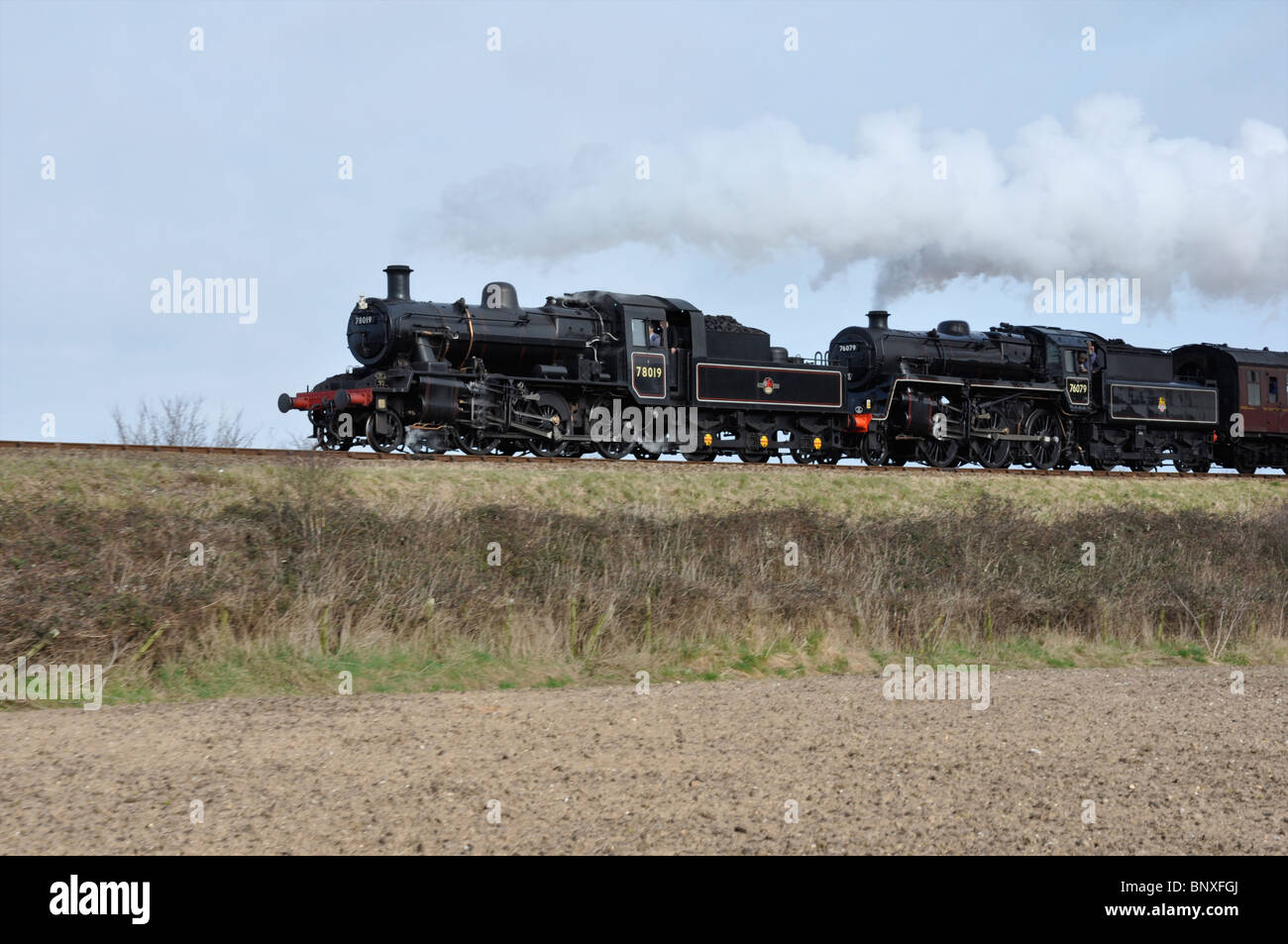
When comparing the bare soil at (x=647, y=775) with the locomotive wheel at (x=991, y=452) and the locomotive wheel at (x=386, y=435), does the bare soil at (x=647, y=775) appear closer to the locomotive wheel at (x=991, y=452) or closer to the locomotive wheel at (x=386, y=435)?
the locomotive wheel at (x=386, y=435)

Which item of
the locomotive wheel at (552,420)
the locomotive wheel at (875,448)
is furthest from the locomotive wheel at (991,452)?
the locomotive wheel at (552,420)

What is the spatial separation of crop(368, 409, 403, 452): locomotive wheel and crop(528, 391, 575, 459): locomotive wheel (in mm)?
2867

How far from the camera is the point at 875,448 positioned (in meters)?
29.0

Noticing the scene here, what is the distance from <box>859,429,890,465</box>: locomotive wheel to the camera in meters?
28.8

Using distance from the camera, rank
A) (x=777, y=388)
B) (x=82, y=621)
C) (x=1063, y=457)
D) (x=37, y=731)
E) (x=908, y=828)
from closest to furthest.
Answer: (x=908, y=828) < (x=37, y=731) < (x=82, y=621) < (x=777, y=388) < (x=1063, y=457)

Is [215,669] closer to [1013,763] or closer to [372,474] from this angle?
[372,474]

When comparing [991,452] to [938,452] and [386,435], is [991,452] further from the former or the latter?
[386,435]

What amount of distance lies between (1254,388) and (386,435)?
84.3 feet

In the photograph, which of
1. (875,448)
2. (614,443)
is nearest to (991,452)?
(875,448)

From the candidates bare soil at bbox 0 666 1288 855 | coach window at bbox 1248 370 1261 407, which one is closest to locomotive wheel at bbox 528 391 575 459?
bare soil at bbox 0 666 1288 855
